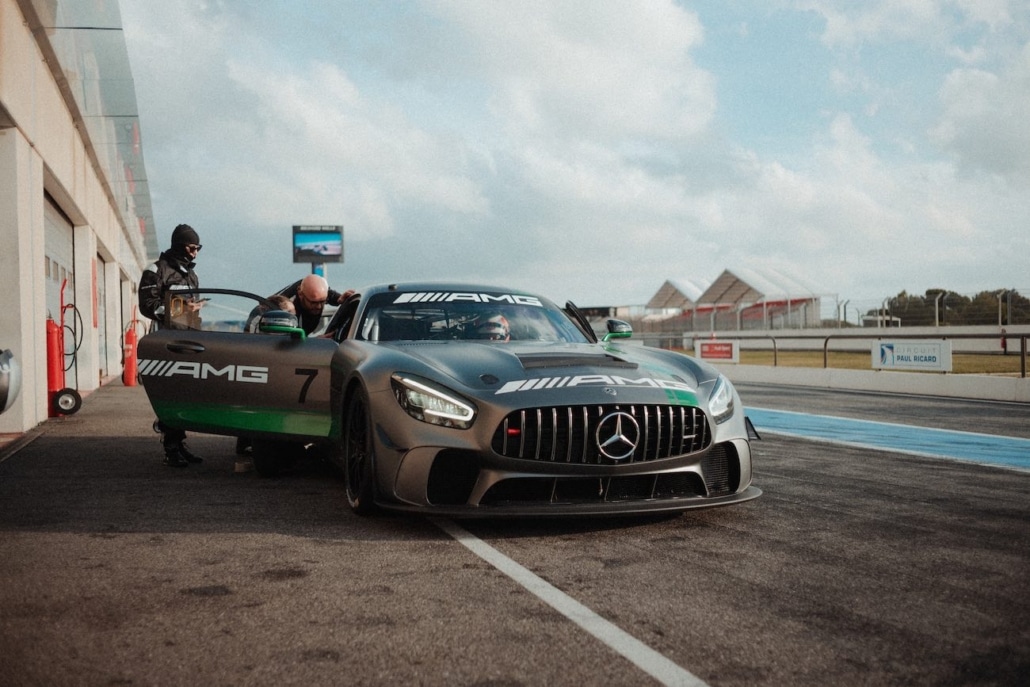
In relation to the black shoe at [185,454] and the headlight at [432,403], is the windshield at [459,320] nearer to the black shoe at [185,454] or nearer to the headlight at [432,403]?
the headlight at [432,403]

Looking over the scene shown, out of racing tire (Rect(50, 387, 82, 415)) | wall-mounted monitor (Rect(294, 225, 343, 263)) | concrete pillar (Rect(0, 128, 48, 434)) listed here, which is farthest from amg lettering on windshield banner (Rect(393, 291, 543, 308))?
wall-mounted monitor (Rect(294, 225, 343, 263))

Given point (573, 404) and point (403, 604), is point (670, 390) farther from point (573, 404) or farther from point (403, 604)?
point (403, 604)

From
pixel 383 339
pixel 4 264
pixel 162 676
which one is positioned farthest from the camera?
pixel 4 264

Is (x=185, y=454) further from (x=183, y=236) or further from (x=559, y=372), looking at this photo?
(x=559, y=372)

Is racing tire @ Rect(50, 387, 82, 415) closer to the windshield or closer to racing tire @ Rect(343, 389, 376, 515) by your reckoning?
the windshield

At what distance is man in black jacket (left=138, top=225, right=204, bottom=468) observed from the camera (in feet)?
23.9

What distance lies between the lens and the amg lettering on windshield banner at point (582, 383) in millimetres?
4496

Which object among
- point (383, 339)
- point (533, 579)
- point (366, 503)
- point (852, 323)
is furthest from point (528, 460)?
point (852, 323)

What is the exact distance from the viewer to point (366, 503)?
495 centimetres

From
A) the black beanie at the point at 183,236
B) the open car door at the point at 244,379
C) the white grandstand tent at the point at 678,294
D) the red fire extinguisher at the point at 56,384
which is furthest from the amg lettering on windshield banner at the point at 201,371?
the white grandstand tent at the point at 678,294

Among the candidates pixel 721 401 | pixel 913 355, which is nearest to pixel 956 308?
pixel 913 355

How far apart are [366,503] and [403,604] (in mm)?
1545

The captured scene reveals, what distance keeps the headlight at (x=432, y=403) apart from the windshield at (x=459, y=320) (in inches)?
43.3

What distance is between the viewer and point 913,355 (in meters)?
17.9
